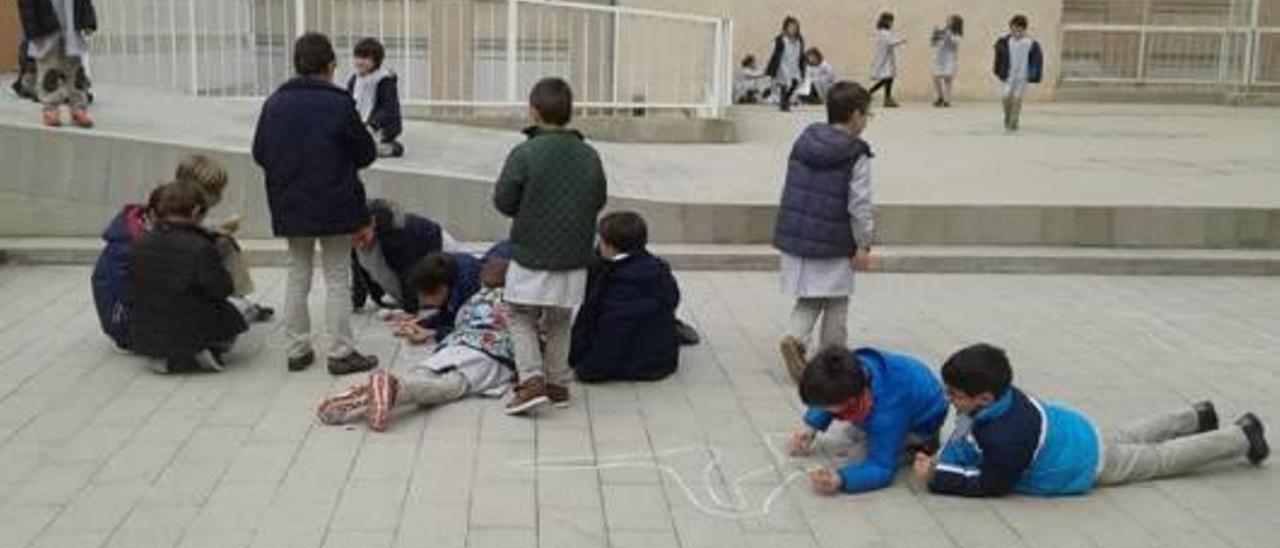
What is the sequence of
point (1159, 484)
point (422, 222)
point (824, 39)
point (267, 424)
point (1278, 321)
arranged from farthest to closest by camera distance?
1. point (824, 39)
2. point (1278, 321)
3. point (422, 222)
4. point (267, 424)
5. point (1159, 484)

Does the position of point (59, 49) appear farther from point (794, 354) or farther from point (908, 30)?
point (908, 30)

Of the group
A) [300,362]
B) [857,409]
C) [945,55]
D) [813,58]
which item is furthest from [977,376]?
[945,55]

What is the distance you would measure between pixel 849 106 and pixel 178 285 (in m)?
3.01

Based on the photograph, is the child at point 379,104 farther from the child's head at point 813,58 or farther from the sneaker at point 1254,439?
the child's head at point 813,58

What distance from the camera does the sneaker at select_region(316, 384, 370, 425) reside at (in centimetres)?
535

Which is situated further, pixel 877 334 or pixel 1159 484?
pixel 877 334

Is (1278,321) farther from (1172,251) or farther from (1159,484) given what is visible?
(1159,484)

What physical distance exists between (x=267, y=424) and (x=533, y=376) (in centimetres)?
107

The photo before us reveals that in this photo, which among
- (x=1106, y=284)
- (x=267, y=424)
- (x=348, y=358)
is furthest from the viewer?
(x=1106, y=284)

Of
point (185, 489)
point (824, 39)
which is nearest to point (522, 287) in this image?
point (185, 489)

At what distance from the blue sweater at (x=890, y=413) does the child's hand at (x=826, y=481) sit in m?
0.03

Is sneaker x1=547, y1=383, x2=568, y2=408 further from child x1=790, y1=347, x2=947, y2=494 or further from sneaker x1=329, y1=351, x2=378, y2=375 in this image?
child x1=790, y1=347, x2=947, y2=494

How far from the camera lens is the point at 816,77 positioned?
20578 millimetres

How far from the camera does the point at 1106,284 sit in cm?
904
